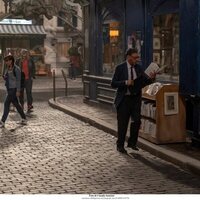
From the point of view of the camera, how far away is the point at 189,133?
30.7ft

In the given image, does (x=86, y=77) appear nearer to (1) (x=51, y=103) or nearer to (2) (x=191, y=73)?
(1) (x=51, y=103)

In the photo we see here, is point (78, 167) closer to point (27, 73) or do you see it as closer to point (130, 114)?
point (130, 114)

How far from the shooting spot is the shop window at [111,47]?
13.9 m

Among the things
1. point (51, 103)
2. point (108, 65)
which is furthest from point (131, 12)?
point (51, 103)

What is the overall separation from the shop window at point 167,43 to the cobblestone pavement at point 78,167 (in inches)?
73.3

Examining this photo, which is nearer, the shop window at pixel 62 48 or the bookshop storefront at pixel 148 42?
the bookshop storefront at pixel 148 42

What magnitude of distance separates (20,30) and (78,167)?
31.2 metres

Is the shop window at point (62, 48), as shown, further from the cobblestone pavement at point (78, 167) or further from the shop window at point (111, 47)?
the cobblestone pavement at point (78, 167)

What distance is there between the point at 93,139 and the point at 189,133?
1.92 meters

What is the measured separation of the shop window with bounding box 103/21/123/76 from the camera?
1392 centimetres

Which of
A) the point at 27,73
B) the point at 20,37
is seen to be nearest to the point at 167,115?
the point at 27,73

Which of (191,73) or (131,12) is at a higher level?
(131,12)

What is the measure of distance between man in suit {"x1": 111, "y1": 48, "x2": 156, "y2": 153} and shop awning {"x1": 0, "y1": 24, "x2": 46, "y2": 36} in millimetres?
29517

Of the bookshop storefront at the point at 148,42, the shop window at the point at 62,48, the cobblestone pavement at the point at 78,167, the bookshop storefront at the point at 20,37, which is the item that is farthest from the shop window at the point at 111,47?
the shop window at the point at 62,48
